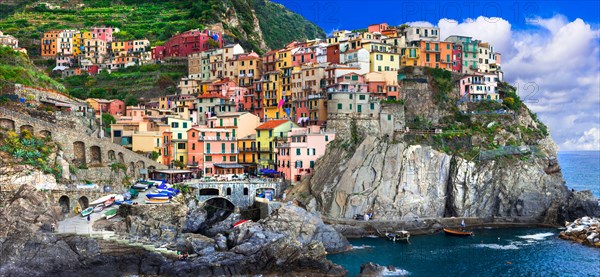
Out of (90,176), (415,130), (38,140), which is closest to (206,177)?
(90,176)

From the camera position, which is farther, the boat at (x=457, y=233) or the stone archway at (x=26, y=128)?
the boat at (x=457, y=233)

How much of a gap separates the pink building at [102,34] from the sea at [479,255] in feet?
238

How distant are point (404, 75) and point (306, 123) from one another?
45.4 feet

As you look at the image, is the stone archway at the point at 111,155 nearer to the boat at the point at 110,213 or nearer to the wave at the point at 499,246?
the boat at the point at 110,213

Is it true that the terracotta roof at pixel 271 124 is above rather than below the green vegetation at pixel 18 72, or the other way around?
below

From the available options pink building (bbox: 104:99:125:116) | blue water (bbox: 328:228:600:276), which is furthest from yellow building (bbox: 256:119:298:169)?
pink building (bbox: 104:99:125:116)

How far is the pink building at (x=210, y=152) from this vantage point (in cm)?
7181

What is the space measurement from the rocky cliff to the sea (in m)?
4.54

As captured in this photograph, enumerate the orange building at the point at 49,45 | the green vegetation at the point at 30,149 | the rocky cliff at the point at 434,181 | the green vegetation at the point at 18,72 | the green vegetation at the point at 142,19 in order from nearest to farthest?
1. the green vegetation at the point at 30,149
2. the rocky cliff at the point at 434,181
3. the green vegetation at the point at 18,72
4. the orange building at the point at 49,45
5. the green vegetation at the point at 142,19

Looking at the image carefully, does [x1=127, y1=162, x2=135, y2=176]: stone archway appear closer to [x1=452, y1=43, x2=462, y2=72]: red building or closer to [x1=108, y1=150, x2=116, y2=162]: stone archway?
[x1=108, y1=150, x2=116, y2=162]: stone archway

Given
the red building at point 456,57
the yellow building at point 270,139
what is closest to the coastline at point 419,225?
the yellow building at point 270,139

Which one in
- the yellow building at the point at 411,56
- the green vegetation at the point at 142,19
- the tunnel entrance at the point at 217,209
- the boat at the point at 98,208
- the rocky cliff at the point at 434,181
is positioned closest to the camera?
the boat at the point at 98,208

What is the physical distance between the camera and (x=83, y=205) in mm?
55031

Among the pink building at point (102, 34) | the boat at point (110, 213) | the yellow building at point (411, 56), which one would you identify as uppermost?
the pink building at point (102, 34)
